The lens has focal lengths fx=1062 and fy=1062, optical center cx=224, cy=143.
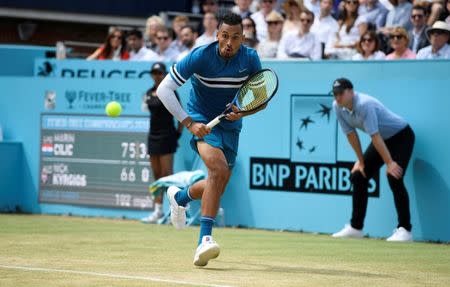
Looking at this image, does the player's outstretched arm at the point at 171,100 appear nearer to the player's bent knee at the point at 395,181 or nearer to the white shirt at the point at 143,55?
the player's bent knee at the point at 395,181

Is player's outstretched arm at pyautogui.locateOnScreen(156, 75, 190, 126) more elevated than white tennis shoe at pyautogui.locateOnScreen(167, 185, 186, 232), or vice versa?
player's outstretched arm at pyautogui.locateOnScreen(156, 75, 190, 126)

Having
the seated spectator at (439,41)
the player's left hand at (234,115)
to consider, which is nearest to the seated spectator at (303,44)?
the seated spectator at (439,41)

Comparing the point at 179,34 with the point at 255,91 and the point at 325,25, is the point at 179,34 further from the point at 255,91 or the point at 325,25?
the point at 255,91

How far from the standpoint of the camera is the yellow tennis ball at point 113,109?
14.9 metres

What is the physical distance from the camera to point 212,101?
9.30 metres

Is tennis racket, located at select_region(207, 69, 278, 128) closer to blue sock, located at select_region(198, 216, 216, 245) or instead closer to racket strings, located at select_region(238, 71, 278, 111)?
racket strings, located at select_region(238, 71, 278, 111)

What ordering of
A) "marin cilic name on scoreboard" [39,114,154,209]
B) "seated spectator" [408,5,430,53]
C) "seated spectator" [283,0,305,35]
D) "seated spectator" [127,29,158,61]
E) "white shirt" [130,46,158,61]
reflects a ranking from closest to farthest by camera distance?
"seated spectator" [408,5,430,53], "marin cilic name on scoreboard" [39,114,154,209], "seated spectator" [283,0,305,35], "white shirt" [130,46,158,61], "seated spectator" [127,29,158,61]

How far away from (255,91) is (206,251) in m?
1.44

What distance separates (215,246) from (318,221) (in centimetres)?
485

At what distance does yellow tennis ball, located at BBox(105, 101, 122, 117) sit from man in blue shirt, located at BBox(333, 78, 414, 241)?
3792mm

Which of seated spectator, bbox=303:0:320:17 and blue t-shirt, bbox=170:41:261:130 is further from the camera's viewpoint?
seated spectator, bbox=303:0:320:17

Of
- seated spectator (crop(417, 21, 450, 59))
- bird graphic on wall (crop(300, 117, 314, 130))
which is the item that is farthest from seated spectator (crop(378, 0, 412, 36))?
bird graphic on wall (crop(300, 117, 314, 130))

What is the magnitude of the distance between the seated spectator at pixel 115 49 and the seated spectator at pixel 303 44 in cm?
274

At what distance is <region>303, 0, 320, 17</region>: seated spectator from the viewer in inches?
667
